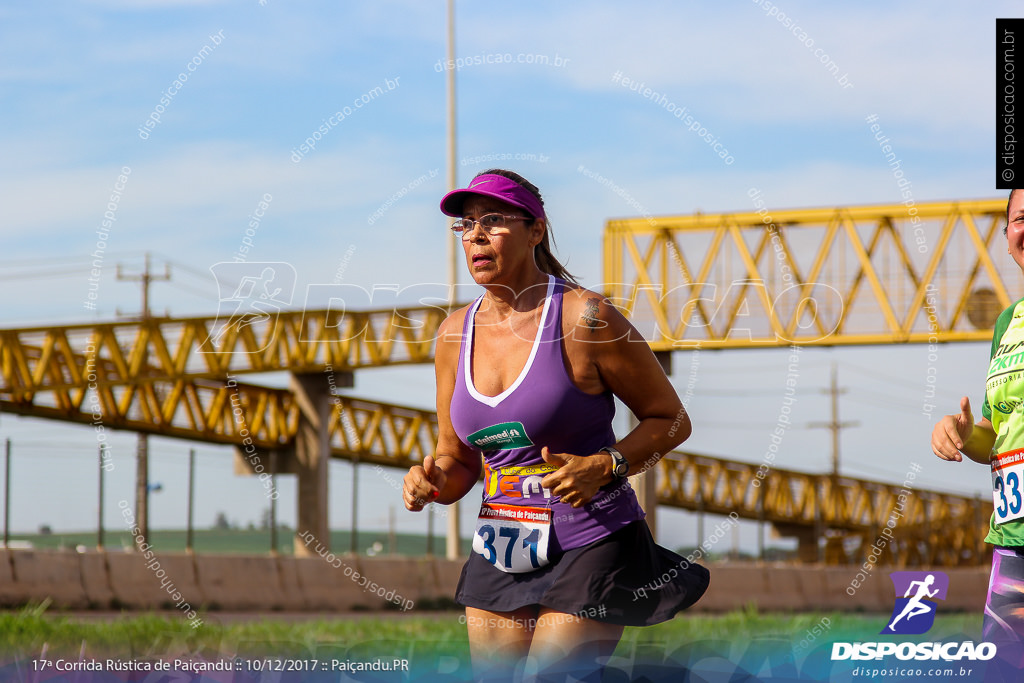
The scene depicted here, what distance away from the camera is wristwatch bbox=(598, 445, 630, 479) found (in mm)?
4250

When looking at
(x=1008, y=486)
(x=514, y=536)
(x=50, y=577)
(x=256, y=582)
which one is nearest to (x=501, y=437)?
(x=514, y=536)

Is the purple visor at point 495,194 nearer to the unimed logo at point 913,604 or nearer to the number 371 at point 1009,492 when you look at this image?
the number 371 at point 1009,492

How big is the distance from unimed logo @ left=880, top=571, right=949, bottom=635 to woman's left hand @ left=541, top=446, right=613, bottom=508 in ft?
4.62

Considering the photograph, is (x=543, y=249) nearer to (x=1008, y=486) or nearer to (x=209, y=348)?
(x=1008, y=486)

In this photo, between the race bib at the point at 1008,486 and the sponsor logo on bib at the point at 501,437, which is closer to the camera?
the race bib at the point at 1008,486

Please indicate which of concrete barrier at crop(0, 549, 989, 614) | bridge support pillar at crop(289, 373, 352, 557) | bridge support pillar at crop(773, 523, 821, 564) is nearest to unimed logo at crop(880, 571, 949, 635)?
concrete barrier at crop(0, 549, 989, 614)

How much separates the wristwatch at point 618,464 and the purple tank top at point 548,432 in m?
0.07

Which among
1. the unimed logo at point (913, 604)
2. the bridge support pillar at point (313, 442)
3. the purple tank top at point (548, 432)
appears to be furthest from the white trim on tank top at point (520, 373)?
the bridge support pillar at point (313, 442)

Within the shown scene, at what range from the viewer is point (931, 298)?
3300cm

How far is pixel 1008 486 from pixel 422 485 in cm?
173

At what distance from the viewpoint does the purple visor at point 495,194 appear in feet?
14.7

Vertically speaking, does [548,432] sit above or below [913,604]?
above

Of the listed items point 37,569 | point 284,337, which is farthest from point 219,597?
point 284,337

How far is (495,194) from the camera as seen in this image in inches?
176
